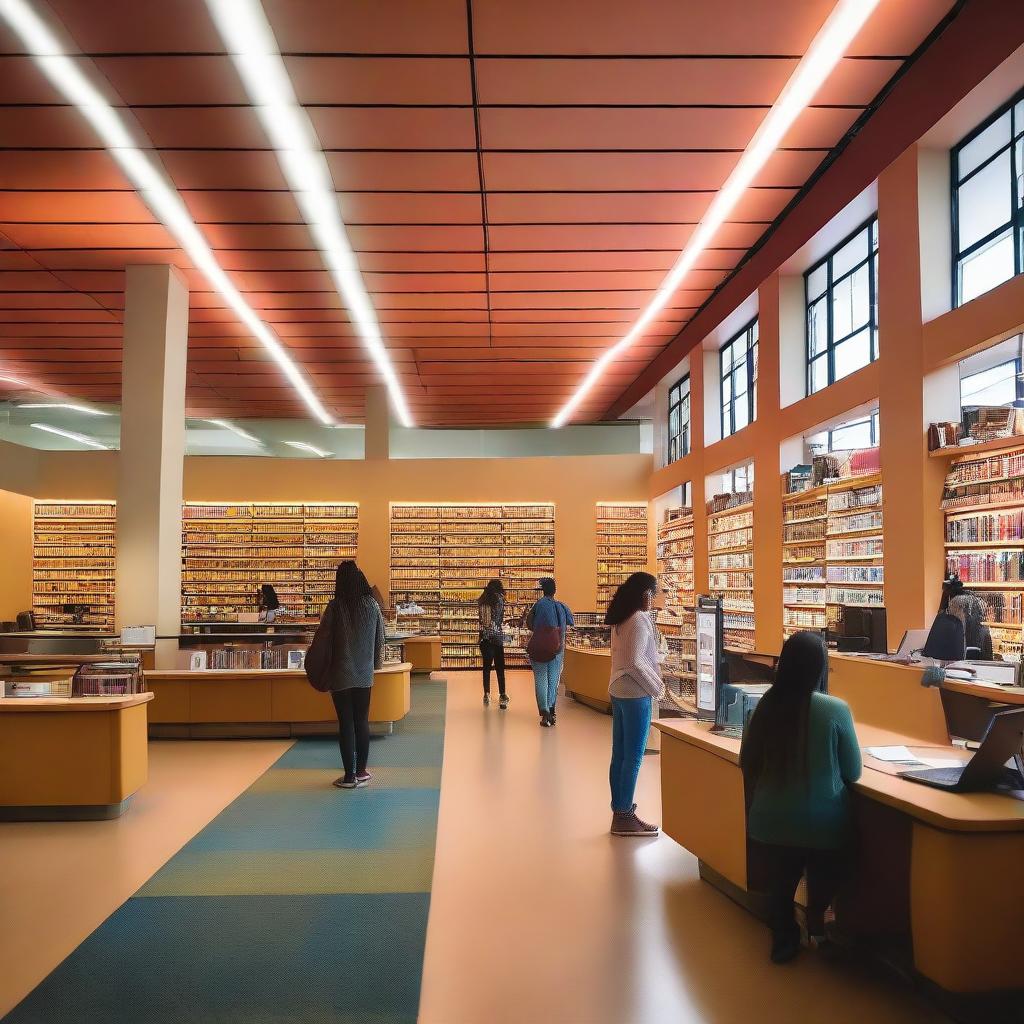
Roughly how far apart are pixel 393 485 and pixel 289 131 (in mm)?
9100

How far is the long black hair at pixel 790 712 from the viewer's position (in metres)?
3.25

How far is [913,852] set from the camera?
2.92 metres

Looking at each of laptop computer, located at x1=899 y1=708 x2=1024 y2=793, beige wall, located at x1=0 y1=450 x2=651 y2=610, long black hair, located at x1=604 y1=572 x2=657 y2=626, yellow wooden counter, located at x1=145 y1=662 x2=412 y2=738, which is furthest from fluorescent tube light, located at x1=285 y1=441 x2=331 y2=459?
laptop computer, located at x1=899 y1=708 x2=1024 y2=793

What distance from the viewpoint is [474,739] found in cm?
843

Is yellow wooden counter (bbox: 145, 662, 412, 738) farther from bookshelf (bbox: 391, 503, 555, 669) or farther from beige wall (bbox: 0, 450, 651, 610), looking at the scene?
bookshelf (bbox: 391, 503, 555, 669)

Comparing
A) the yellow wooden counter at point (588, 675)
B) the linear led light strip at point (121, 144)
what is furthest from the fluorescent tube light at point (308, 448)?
the yellow wooden counter at point (588, 675)

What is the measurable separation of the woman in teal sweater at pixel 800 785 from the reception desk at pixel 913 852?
4.7 inches

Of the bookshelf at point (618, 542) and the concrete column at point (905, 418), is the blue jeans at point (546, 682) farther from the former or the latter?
the bookshelf at point (618, 542)

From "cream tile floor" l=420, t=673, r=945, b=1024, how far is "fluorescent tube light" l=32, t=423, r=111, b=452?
1277 cm

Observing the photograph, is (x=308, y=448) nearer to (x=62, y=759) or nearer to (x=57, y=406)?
(x=57, y=406)

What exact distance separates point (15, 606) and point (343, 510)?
5.48 m

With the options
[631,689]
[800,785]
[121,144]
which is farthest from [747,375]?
[800,785]

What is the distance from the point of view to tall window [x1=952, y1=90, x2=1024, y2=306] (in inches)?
251

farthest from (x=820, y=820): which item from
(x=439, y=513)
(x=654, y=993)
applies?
(x=439, y=513)
